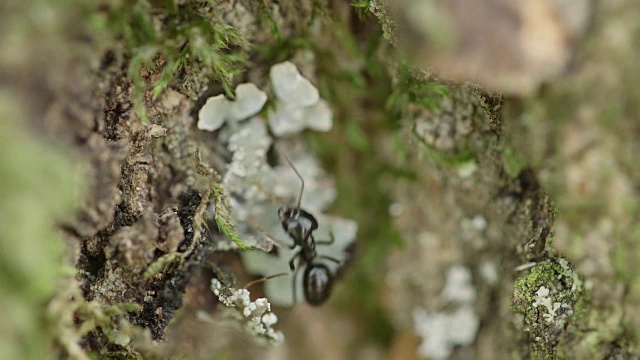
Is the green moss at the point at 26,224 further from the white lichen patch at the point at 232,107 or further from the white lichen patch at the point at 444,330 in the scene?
the white lichen patch at the point at 444,330

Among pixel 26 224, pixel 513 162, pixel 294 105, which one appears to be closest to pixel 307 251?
pixel 294 105

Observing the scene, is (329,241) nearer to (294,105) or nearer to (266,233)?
(266,233)

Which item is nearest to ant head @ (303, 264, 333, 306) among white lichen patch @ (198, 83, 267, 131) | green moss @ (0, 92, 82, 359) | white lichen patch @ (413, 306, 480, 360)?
white lichen patch @ (413, 306, 480, 360)

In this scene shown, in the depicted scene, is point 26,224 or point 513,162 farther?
point 513,162

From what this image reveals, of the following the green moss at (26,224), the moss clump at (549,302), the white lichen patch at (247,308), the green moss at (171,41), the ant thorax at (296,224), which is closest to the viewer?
the green moss at (26,224)

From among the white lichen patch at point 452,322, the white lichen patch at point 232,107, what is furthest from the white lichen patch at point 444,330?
the white lichen patch at point 232,107
